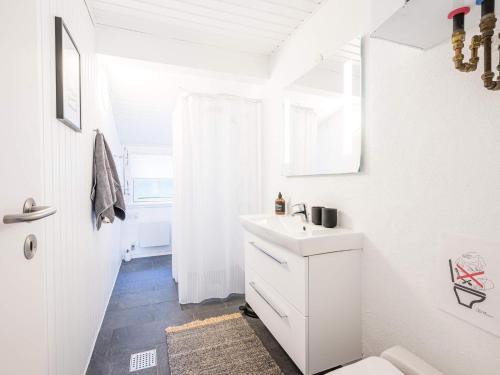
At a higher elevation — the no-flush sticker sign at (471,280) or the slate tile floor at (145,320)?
the no-flush sticker sign at (471,280)

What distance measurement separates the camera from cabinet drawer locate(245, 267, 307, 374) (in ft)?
4.32

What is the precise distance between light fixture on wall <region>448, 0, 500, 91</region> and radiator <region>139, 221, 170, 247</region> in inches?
148

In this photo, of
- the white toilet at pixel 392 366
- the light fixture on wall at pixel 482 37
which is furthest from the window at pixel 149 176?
the light fixture on wall at pixel 482 37

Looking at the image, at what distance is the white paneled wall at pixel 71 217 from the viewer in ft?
3.31

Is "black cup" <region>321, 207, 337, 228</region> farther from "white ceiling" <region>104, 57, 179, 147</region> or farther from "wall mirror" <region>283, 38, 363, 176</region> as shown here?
"white ceiling" <region>104, 57, 179, 147</region>

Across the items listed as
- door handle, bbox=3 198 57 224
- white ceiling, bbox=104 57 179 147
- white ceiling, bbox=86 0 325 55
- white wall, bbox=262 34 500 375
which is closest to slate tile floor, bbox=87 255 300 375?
white wall, bbox=262 34 500 375

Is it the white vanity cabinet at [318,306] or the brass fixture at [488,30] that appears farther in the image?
the white vanity cabinet at [318,306]

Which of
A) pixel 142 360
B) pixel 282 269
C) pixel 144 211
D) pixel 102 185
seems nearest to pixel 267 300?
pixel 282 269

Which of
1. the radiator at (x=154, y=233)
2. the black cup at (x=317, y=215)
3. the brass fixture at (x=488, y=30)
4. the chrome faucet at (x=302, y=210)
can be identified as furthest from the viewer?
the radiator at (x=154, y=233)

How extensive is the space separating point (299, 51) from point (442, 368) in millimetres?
2138

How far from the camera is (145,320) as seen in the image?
2.09m

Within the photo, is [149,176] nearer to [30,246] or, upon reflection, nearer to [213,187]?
[213,187]

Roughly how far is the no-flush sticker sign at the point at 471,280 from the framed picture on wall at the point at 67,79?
69.5 inches

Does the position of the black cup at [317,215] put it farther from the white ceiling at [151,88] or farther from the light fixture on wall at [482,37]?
the white ceiling at [151,88]
